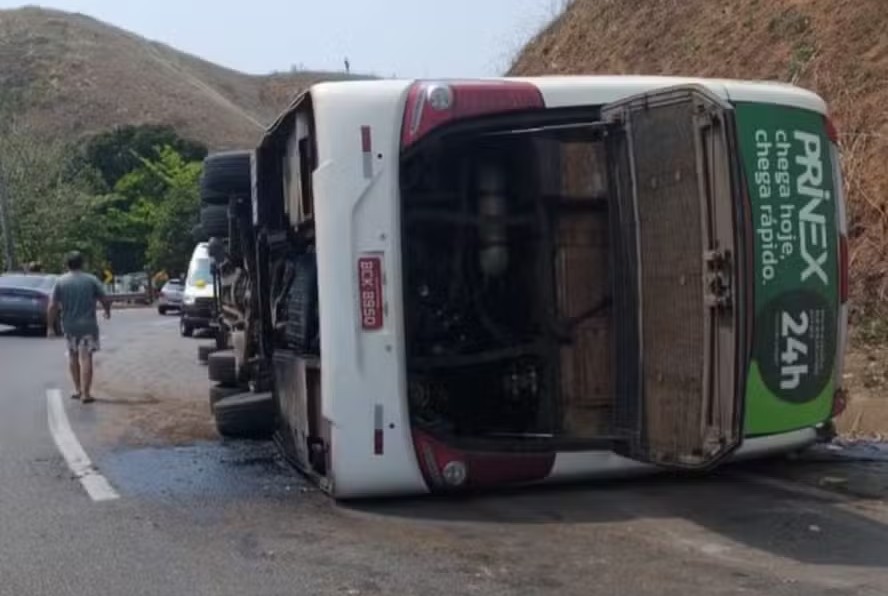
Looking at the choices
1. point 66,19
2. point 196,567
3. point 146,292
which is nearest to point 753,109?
point 196,567

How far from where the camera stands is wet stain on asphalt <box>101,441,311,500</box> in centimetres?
843

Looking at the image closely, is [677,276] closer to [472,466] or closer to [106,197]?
[472,466]

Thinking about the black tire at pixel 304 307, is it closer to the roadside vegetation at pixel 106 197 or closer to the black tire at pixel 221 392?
the black tire at pixel 221 392

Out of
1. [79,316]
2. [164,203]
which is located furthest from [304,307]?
[164,203]

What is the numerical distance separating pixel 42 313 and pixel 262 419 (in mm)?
18836

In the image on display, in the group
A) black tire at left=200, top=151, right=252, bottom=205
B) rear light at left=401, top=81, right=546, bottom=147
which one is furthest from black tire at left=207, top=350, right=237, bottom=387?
rear light at left=401, top=81, right=546, bottom=147

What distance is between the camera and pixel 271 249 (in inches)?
397

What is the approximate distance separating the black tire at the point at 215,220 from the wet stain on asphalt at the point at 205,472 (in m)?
3.12

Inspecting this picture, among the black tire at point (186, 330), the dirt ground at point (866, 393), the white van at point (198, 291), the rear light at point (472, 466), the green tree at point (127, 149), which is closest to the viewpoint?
the rear light at point (472, 466)

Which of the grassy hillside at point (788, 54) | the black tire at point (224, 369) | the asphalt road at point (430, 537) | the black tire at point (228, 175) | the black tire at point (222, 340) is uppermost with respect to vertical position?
the grassy hillside at point (788, 54)

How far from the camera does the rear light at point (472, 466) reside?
744 cm

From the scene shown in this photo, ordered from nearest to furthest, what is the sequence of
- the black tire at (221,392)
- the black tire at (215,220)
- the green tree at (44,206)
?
the black tire at (221,392) < the black tire at (215,220) < the green tree at (44,206)

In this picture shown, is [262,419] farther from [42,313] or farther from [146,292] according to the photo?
[146,292]

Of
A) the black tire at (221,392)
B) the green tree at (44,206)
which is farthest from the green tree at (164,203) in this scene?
the black tire at (221,392)
